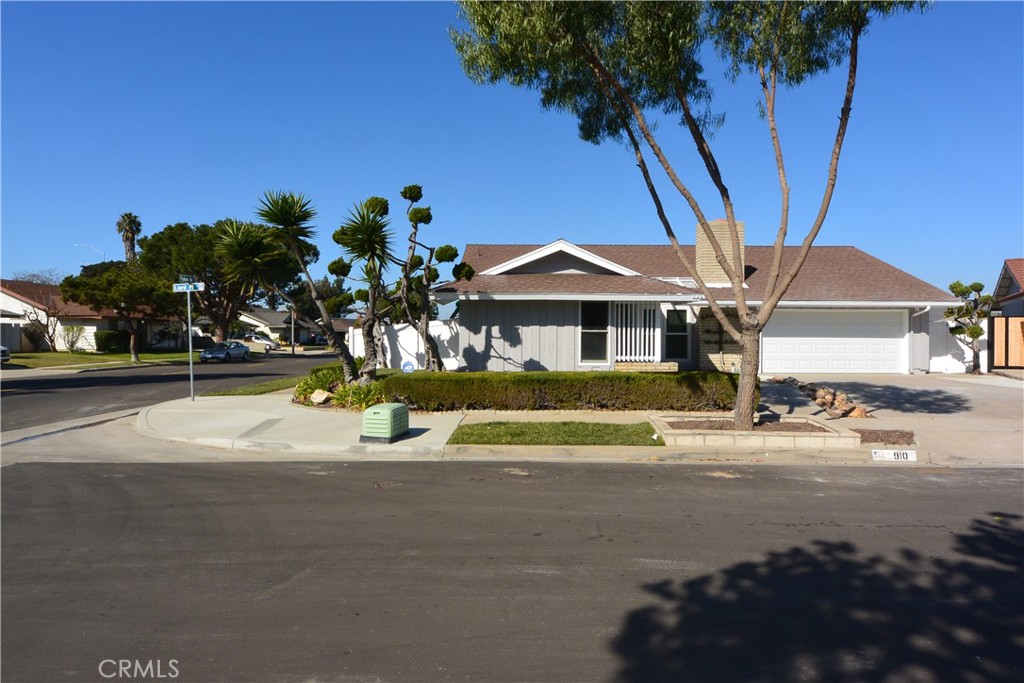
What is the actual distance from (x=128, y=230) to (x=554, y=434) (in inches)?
2617

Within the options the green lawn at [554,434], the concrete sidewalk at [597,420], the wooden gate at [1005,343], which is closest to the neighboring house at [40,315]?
the concrete sidewalk at [597,420]

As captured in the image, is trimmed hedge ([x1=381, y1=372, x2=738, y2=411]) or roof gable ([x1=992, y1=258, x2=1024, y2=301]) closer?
trimmed hedge ([x1=381, y1=372, x2=738, y2=411])

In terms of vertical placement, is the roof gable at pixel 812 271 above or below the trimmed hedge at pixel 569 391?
above

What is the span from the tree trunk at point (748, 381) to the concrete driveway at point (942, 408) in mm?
2607

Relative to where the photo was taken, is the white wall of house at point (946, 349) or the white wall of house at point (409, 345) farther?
the white wall of house at point (946, 349)

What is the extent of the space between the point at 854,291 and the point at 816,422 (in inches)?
511

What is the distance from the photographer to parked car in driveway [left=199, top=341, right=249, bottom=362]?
44094mm

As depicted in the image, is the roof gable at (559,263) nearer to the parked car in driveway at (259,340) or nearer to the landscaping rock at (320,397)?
the landscaping rock at (320,397)

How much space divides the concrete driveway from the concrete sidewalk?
0.02 meters

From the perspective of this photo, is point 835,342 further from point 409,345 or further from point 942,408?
point 409,345

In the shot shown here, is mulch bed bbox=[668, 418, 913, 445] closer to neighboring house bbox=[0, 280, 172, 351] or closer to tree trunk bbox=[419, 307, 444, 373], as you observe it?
tree trunk bbox=[419, 307, 444, 373]

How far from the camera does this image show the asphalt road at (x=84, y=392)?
1603cm

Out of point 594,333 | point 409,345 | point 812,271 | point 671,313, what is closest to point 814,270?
point 812,271

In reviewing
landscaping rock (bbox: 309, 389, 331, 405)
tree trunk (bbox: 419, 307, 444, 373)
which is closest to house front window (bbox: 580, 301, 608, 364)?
tree trunk (bbox: 419, 307, 444, 373)
